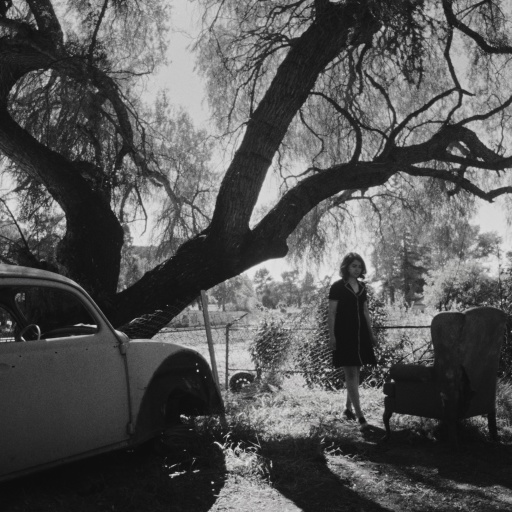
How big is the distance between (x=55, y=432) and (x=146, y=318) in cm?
298

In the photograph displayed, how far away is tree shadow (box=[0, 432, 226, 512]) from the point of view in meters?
3.53

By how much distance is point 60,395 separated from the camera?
3570mm

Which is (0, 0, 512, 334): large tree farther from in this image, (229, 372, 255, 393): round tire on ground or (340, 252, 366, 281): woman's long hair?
(229, 372, 255, 393): round tire on ground

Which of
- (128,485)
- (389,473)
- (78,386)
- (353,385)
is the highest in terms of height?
(78,386)

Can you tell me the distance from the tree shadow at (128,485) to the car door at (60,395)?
289 millimetres

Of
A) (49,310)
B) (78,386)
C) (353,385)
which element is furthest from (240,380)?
(78,386)

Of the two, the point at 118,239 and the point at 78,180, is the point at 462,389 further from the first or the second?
the point at 78,180

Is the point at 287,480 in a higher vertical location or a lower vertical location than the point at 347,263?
lower

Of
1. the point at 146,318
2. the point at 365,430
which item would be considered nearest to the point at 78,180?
the point at 146,318

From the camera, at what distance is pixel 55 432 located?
3.52 m

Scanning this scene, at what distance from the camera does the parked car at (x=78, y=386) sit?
3.33m

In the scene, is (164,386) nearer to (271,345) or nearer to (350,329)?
(350,329)

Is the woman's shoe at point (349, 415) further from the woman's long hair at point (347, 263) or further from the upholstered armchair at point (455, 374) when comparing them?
the woman's long hair at point (347, 263)

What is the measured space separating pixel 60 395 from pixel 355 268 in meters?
3.71
